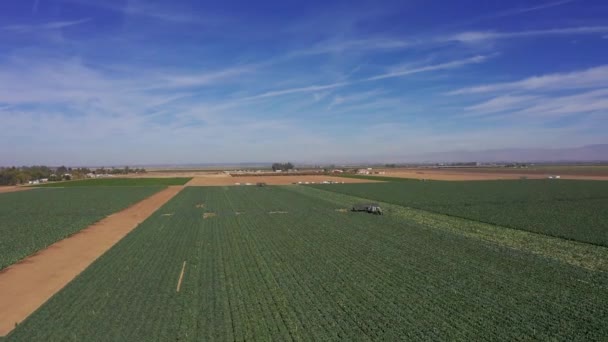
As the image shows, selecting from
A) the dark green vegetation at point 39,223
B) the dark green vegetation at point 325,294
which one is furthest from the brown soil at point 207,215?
the dark green vegetation at point 325,294

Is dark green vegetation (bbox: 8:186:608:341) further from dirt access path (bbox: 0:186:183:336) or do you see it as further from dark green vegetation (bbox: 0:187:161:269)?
dark green vegetation (bbox: 0:187:161:269)

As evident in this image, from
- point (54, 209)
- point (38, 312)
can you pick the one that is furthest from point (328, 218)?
point (54, 209)

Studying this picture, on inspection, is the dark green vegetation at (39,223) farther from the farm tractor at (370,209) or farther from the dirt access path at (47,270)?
the farm tractor at (370,209)

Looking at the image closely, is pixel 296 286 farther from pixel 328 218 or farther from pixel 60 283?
pixel 328 218

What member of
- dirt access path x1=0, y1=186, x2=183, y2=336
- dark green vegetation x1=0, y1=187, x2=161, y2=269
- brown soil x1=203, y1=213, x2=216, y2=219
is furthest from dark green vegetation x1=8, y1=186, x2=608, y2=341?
brown soil x1=203, y1=213, x2=216, y2=219

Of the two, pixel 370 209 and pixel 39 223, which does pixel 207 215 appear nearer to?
pixel 39 223

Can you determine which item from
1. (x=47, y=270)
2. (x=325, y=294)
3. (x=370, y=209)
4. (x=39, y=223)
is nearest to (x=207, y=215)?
(x=39, y=223)
